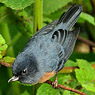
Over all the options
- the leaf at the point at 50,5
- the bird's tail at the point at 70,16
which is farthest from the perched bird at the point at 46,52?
the leaf at the point at 50,5

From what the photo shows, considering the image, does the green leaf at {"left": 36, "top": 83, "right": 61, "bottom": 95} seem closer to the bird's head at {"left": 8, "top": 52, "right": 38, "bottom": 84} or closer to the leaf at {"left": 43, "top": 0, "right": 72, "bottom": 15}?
the bird's head at {"left": 8, "top": 52, "right": 38, "bottom": 84}

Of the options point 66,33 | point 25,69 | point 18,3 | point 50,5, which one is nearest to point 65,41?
point 66,33

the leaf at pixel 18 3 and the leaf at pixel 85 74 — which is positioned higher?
the leaf at pixel 18 3

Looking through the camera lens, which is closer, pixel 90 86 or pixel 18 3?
pixel 18 3

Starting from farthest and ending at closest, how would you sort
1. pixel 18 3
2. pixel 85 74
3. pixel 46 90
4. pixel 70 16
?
pixel 70 16 → pixel 85 74 → pixel 46 90 → pixel 18 3

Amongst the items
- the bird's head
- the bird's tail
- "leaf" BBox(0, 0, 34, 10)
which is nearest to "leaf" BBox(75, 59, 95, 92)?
the bird's head

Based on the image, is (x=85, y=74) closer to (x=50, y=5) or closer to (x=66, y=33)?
(x=66, y=33)

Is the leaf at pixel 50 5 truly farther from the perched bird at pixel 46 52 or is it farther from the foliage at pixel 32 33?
the perched bird at pixel 46 52

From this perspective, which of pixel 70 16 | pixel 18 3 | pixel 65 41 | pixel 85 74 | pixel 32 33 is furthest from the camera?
pixel 70 16

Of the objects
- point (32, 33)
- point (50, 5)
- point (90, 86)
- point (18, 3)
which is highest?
point (18, 3)
